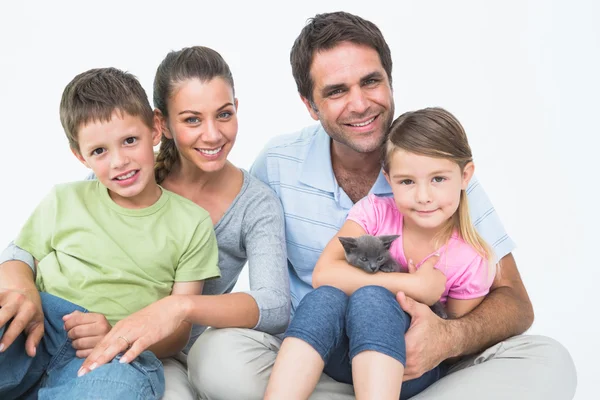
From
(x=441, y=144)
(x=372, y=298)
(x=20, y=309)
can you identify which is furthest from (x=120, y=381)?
(x=441, y=144)

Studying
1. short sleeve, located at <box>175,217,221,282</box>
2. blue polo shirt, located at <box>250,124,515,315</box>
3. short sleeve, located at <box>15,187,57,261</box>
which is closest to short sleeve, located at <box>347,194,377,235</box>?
blue polo shirt, located at <box>250,124,515,315</box>

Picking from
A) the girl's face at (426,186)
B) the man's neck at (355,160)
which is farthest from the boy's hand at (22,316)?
the man's neck at (355,160)

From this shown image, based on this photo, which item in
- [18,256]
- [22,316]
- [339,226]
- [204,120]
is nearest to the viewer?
[22,316]

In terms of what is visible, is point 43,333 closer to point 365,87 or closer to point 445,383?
point 445,383

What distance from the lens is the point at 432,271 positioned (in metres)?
2.34

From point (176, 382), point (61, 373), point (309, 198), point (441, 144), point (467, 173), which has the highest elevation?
point (441, 144)

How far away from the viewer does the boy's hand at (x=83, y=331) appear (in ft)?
7.00

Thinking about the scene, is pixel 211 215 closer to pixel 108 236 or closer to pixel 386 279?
pixel 108 236

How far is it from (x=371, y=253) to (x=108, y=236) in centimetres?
89

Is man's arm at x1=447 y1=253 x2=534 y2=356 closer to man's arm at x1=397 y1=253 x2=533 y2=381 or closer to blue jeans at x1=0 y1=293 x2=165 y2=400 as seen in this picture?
man's arm at x1=397 y1=253 x2=533 y2=381

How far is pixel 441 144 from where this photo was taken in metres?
2.33

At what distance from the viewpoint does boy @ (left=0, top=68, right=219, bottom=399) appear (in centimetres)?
223

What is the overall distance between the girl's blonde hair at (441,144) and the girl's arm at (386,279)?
193 mm

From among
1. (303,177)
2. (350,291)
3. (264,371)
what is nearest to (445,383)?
(350,291)
